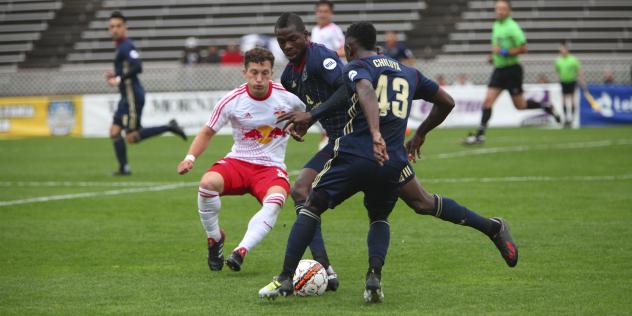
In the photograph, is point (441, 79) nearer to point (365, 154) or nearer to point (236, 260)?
point (236, 260)

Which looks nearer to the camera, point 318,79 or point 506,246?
point 506,246

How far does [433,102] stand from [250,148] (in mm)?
1837

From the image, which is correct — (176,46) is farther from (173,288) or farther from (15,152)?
(173,288)

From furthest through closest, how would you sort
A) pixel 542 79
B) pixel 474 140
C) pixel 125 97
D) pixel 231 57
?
pixel 231 57 < pixel 542 79 < pixel 474 140 < pixel 125 97

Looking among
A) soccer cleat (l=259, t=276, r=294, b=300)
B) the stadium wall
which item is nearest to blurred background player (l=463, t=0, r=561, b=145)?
the stadium wall

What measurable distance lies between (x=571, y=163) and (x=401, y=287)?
9387 millimetres

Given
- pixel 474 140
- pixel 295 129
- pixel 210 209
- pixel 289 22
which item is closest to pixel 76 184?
pixel 210 209

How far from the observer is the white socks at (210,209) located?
7871 mm

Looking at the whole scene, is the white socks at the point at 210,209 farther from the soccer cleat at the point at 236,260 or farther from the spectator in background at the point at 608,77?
the spectator in background at the point at 608,77

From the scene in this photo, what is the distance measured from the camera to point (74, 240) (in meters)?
9.61

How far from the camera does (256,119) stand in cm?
816

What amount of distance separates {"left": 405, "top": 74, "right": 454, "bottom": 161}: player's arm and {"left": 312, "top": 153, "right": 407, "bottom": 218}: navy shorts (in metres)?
0.67

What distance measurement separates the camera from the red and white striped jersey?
8.12m

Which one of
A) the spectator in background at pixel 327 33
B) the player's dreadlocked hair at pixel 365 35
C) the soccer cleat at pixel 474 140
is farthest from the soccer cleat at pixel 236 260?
the soccer cleat at pixel 474 140
